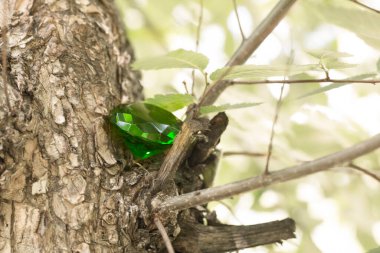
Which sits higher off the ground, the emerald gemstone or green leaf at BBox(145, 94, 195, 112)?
green leaf at BBox(145, 94, 195, 112)

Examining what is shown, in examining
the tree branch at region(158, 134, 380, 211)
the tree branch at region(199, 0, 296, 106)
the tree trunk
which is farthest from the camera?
the tree branch at region(199, 0, 296, 106)

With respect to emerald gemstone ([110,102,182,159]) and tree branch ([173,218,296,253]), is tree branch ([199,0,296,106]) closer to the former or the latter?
emerald gemstone ([110,102,182,159])

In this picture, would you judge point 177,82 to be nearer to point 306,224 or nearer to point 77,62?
point 306,224

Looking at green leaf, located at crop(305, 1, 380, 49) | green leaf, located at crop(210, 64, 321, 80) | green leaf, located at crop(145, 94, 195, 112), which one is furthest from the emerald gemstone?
green leaf, located at crop(305, 1, 380, 49)

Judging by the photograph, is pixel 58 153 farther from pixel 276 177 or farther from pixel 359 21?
pixel 359 21

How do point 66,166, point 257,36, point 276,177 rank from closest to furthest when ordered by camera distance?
point 276,177
point 66,166
point 257,36

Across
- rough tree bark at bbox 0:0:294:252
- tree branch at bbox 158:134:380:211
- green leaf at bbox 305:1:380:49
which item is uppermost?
green leaf at bbox 305:1:380:49

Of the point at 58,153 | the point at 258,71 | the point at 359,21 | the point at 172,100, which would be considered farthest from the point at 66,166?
the point at 359,21

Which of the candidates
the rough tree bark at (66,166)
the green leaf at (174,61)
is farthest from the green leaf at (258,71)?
the rough tree bark at (66,166)
